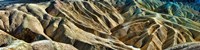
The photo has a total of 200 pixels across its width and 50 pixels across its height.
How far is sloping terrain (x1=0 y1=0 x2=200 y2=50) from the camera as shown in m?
110

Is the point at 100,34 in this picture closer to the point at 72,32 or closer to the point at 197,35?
the point at 72,32

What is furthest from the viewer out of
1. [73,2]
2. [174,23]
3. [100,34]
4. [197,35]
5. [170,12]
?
[170,12]

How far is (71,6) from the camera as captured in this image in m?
158

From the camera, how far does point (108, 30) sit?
140000mm

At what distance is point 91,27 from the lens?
134m

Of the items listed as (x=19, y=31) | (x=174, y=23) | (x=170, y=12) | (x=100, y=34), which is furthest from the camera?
(x=170, y=12)

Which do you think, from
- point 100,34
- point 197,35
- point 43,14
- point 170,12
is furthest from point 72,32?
point 170,12

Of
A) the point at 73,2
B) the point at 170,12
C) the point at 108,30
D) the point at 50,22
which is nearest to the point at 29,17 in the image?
the point at 50,22

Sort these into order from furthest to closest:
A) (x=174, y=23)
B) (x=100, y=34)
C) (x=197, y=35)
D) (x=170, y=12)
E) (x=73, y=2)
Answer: (x=170, y=12) → (x=73, y=2) → (x=174, y=23) → (x=197, y=35) → (x=100, y=34)

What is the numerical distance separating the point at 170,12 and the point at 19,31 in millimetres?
81977

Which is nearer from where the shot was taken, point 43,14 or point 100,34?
point 100,34

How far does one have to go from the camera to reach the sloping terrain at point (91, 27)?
110m

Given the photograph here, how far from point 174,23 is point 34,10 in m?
40.8

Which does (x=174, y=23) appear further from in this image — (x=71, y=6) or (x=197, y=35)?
(x=71, y=6)
